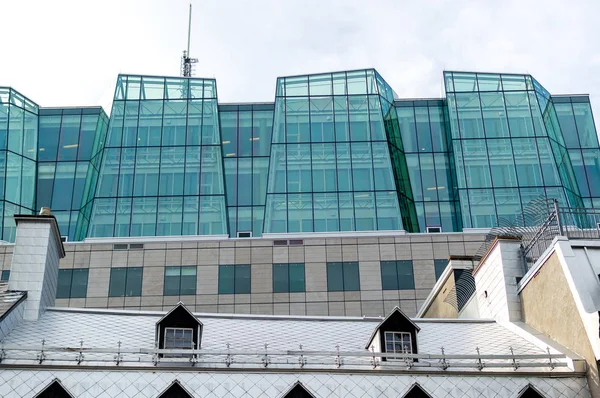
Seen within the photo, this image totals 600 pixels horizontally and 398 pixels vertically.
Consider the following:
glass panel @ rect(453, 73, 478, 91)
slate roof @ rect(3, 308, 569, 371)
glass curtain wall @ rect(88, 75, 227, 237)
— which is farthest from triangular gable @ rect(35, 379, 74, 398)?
glass panel @ rect(453, 73, 478, 91)

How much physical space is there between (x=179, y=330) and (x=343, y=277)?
143ft

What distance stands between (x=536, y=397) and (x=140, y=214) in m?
57.9

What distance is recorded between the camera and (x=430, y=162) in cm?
9512

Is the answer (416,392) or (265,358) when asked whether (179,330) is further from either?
(416,392)

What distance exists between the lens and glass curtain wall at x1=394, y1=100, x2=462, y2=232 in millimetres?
91562

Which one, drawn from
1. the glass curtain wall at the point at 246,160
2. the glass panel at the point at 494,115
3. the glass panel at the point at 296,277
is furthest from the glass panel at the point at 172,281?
the glass panel at the point at 494,115

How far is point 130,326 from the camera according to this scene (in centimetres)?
4156

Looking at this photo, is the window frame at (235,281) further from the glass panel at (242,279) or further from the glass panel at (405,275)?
the glass panel at (405,275)

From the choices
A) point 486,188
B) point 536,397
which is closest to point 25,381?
point 536,397

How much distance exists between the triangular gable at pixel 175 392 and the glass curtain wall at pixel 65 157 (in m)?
56.7

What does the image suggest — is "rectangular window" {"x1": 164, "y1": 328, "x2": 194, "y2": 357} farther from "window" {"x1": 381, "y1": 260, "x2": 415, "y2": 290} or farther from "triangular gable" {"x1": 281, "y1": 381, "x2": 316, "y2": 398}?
"window" {"x1": 381, "y1": 260, "x2": 415, "y2": 290}

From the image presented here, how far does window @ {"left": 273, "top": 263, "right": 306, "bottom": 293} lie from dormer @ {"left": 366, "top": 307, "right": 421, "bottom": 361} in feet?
136

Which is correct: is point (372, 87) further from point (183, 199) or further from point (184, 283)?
point (184, 283)

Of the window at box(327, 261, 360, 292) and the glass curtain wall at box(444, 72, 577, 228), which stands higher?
the glass curtain wall at box(444, 72, 577, 228)
